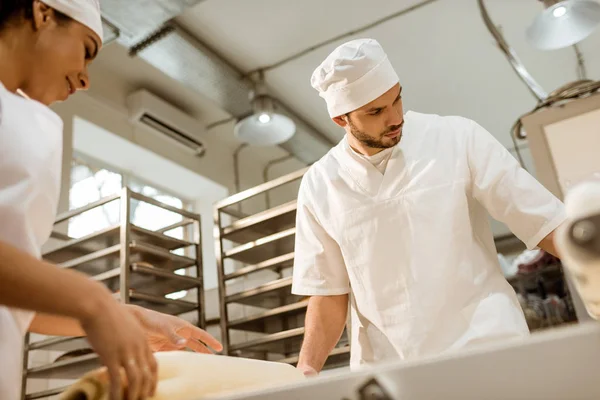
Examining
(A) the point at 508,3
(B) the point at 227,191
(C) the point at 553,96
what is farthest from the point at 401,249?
(B) the point at 227,191

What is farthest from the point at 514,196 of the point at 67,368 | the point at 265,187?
the point at 67,368

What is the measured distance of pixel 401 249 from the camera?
5.15 feet

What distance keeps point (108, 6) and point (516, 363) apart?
2720mm

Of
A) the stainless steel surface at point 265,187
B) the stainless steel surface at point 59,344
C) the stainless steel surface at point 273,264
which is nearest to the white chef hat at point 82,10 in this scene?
the stainless steel surface at point 265,187

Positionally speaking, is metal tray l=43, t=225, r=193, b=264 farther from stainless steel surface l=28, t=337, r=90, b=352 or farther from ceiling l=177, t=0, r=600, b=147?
ceiling l=177, t=0, r=600, b=147

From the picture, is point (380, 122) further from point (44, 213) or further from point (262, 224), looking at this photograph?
point (262, 224)

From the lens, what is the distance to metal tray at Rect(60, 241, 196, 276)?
8.71 feet

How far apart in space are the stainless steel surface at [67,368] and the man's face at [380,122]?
5.09ft

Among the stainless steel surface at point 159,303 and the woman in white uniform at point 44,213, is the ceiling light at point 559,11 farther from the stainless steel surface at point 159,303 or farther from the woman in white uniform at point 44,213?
the woman in white uniform at point 44,213

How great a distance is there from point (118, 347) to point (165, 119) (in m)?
3.65

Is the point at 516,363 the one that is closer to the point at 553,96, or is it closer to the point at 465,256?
the point at 465,256

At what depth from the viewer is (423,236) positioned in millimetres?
1543

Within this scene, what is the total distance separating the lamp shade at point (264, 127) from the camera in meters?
3.73

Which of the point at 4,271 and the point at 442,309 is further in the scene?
the point at 442,309
